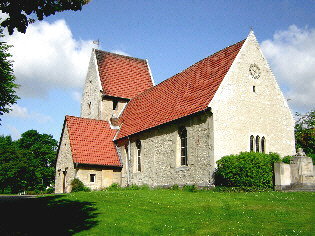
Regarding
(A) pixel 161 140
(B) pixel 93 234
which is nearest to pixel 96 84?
(A) pixel 161 140

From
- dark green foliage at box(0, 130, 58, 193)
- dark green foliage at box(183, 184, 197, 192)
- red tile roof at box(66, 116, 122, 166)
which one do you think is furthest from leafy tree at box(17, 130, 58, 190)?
dark green foliage at box(183, 184, 197, 192)

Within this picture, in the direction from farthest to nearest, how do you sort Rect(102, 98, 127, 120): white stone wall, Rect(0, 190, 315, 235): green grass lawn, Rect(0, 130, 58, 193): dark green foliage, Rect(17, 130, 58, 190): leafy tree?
Rect(17, 130, 58, 190): leafy tree, Rect(0, 130, 58, 193): dark green foliage, Rect(102, 98, 127, 120): white stone wall, Rect(0, 190, 315, 235): green grass lawn

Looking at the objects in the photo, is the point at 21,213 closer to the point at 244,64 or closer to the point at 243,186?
the point at 243,186

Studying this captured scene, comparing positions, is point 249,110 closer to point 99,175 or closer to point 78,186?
point 99,175

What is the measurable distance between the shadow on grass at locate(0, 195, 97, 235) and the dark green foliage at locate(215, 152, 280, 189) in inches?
281

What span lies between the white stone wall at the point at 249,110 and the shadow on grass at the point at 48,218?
27.4 feet

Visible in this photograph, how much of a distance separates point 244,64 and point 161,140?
750cm

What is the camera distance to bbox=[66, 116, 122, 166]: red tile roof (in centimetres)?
2677

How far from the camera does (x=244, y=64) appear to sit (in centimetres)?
2098

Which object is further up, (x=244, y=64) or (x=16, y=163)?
(x=244, y=64)

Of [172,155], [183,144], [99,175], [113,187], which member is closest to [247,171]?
[183,144]

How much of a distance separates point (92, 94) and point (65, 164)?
30.2 feet

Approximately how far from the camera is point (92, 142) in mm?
28391

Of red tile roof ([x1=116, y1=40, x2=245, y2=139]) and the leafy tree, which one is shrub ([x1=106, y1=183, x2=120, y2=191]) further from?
the leafy tree
